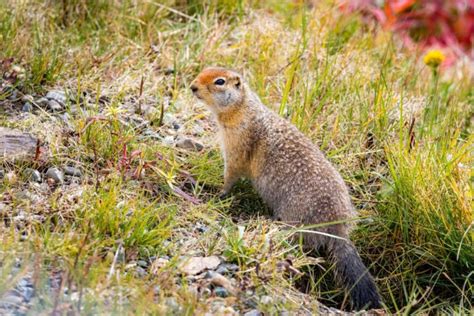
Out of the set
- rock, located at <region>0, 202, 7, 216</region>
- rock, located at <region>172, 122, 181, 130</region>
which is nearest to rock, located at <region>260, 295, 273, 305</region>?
rock, located at <region>0, 202, 7, 216</region>

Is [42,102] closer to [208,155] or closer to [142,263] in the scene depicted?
[208,155]

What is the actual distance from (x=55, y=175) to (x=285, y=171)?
1.30 meters

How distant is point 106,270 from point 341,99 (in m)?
2.74

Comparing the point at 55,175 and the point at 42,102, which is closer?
the point at 55,175

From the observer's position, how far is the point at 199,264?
3938mm

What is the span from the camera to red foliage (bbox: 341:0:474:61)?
6.80m

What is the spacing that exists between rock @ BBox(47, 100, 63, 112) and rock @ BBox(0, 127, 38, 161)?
50 cm

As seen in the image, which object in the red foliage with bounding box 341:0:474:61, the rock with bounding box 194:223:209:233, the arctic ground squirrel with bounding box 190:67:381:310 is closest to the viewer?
the arctic ground squirrel with bounding box 190:67:381:310

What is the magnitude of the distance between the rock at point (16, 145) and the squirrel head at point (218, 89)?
1.00 m

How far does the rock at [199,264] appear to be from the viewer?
3.84m

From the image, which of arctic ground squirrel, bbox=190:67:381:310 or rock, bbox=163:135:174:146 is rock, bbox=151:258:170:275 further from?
rock, bbox=163:135:174:146

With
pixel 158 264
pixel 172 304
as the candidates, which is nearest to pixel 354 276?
pixel 158 264

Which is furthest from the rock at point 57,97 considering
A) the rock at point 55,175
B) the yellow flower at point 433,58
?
the yellow flower at point 433,58

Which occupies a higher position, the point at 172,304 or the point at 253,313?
the point at 172,304
